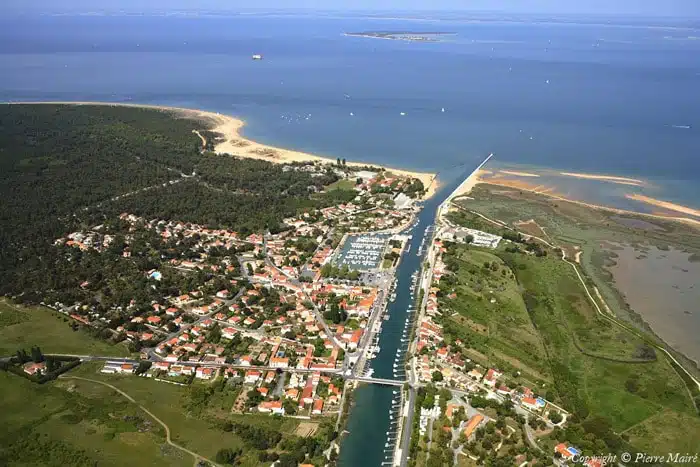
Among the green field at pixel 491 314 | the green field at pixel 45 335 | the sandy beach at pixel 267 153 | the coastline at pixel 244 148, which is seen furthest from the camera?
the coastline at pixel 244 148

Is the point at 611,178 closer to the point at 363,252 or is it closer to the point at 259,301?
the point at 363,252

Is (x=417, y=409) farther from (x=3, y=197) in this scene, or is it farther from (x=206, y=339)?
(x=3, y=197)

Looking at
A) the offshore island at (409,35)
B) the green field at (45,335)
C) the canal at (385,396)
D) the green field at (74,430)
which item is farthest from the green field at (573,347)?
the offshore island at (409,35)

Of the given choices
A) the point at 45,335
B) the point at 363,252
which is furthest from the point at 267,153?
the point at 45,335

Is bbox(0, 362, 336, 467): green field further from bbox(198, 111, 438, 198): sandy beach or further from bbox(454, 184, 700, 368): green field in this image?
bbox(198, 111, 438, 198): sandy beach

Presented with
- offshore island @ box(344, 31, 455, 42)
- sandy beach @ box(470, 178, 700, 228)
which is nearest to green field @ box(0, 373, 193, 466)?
sandy beach @ box(470, 178, 700, 228)

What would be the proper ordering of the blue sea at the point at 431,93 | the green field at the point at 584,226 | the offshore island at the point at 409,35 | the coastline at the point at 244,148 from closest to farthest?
the green field at the point at 584,226 → the coastline at the point at 244,148 → the blue sea at the point at 431,93 → the offshore island at the point at 409,35

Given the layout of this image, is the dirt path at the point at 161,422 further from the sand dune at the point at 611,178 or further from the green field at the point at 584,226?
the sand dune at the point at 611,178
